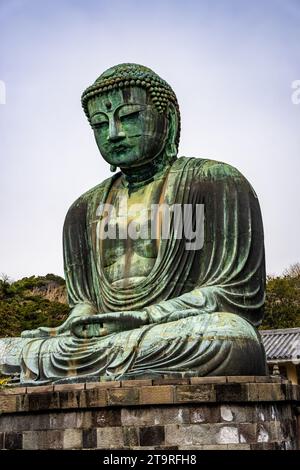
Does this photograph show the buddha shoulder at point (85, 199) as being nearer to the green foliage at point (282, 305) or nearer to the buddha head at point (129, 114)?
the buddha head at point (129, 114)

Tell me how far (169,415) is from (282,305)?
71.3 feet

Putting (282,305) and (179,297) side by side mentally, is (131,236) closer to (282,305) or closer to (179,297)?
(179,297)

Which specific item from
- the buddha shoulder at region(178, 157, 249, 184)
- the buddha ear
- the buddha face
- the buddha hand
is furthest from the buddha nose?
the buddha hand

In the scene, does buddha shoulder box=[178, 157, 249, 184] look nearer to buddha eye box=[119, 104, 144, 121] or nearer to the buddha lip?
the buddha lip

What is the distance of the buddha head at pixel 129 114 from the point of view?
8.91m

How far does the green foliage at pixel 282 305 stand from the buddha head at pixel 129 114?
62.2 feet

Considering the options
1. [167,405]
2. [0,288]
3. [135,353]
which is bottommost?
[167,405]

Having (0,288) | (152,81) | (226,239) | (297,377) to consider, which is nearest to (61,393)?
(226,239)

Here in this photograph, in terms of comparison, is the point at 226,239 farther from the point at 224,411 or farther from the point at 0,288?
the point at 0,288

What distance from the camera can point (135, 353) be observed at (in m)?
7.45

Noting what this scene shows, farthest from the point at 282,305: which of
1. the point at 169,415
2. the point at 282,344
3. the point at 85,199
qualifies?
the point at 169,415

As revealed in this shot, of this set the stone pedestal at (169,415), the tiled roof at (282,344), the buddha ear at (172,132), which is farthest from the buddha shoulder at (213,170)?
the tiled roof at (282,344)
